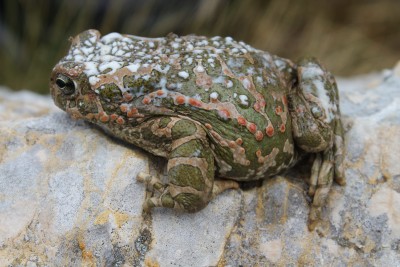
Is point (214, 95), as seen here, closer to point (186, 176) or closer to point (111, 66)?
point (186, 176)

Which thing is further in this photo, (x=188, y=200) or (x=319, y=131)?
(x=319, y=131)

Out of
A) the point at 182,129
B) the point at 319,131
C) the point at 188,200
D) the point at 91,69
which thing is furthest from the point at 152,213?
the point at 319,131

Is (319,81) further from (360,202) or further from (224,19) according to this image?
(224,19)

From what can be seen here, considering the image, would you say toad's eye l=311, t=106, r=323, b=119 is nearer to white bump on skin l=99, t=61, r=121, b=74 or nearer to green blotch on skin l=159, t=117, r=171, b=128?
green blotch on skin l=159, t=117, r=171, b=128

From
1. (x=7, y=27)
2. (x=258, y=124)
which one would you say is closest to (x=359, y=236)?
(x=258, y=124)

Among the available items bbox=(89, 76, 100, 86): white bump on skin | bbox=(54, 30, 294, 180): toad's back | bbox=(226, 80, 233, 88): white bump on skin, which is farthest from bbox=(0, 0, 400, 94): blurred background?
bbox=(226, 80, 233, 88): white bump on skin

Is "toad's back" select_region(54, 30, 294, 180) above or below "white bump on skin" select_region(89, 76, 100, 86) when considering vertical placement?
above
